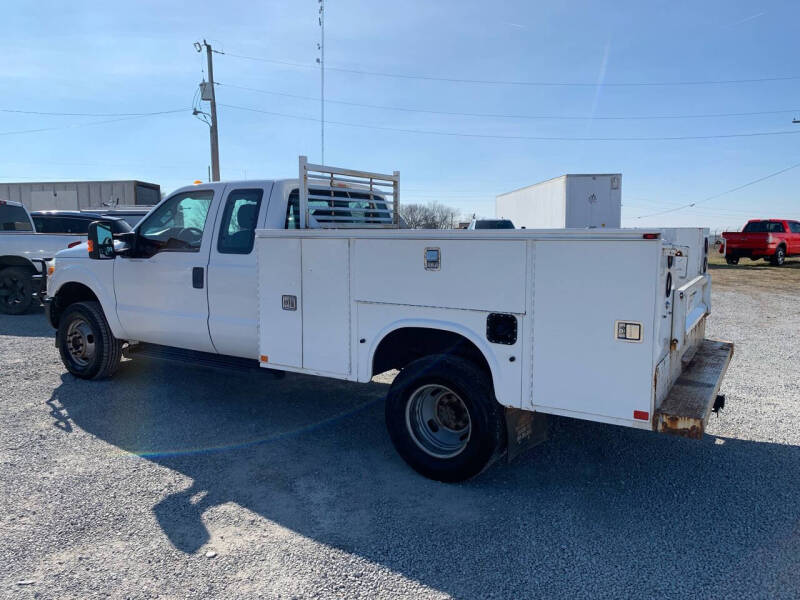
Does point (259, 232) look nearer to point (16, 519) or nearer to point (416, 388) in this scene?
point (416, 388)

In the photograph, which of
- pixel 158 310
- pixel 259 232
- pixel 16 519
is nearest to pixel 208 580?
pixel 16 519

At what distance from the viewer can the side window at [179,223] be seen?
223 inches

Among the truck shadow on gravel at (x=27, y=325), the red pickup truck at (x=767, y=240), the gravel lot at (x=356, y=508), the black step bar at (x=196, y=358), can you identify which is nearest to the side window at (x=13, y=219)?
the truck shadow on gravel at (x=27, y=325)

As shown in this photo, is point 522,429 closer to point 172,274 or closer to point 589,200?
point 172,274

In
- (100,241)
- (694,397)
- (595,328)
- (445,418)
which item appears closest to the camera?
(595,328)

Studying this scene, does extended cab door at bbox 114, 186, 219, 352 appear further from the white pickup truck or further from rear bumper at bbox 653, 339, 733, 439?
the white pickup truck

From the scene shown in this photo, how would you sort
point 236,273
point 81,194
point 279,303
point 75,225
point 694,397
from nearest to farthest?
point 694,397 < point 279,303 < point 236,273 < point 75,225 < point 81,194

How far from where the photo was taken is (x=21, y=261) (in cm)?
1180

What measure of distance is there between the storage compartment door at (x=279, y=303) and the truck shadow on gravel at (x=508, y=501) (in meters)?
0.77

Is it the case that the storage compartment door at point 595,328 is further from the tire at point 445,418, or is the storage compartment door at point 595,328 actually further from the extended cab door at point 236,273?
the extended cab door at point 236,273

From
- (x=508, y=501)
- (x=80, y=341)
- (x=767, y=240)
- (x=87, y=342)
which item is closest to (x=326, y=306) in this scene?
(x=508, y=501)

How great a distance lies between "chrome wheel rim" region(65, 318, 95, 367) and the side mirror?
102cm

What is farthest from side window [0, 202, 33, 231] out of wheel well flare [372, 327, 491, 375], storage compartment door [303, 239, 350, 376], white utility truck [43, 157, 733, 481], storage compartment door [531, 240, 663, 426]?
storage compartment door [531, 240, 663, 426]

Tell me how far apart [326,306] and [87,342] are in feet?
11.9
